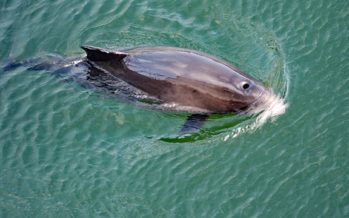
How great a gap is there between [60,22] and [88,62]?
6.21 feet

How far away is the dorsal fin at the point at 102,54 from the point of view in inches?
379

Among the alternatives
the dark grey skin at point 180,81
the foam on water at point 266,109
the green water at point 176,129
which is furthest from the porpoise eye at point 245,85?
the green water at point 176,129

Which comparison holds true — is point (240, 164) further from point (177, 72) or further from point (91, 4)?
point (91, 4)

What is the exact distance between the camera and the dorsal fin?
962cm

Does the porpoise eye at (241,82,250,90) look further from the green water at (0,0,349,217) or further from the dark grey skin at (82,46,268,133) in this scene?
the green water at (0,0,349,217)

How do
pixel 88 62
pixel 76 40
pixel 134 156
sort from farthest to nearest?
pixel 76 40 < pixel 88 62 < pixel 134 156

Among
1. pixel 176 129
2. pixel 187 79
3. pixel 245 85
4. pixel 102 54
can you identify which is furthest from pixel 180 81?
pixel 102 54

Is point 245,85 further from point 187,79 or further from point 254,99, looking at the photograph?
point 187,79

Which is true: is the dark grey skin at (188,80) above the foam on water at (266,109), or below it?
below

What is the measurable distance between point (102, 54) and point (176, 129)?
186 centimetres

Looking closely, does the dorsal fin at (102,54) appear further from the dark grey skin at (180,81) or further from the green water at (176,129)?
the green water at (176,129)

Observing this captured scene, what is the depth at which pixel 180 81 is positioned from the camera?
9.32 meters

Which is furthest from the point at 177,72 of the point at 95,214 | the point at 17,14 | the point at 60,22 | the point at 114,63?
the point at 17,14

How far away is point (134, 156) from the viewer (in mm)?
9203
